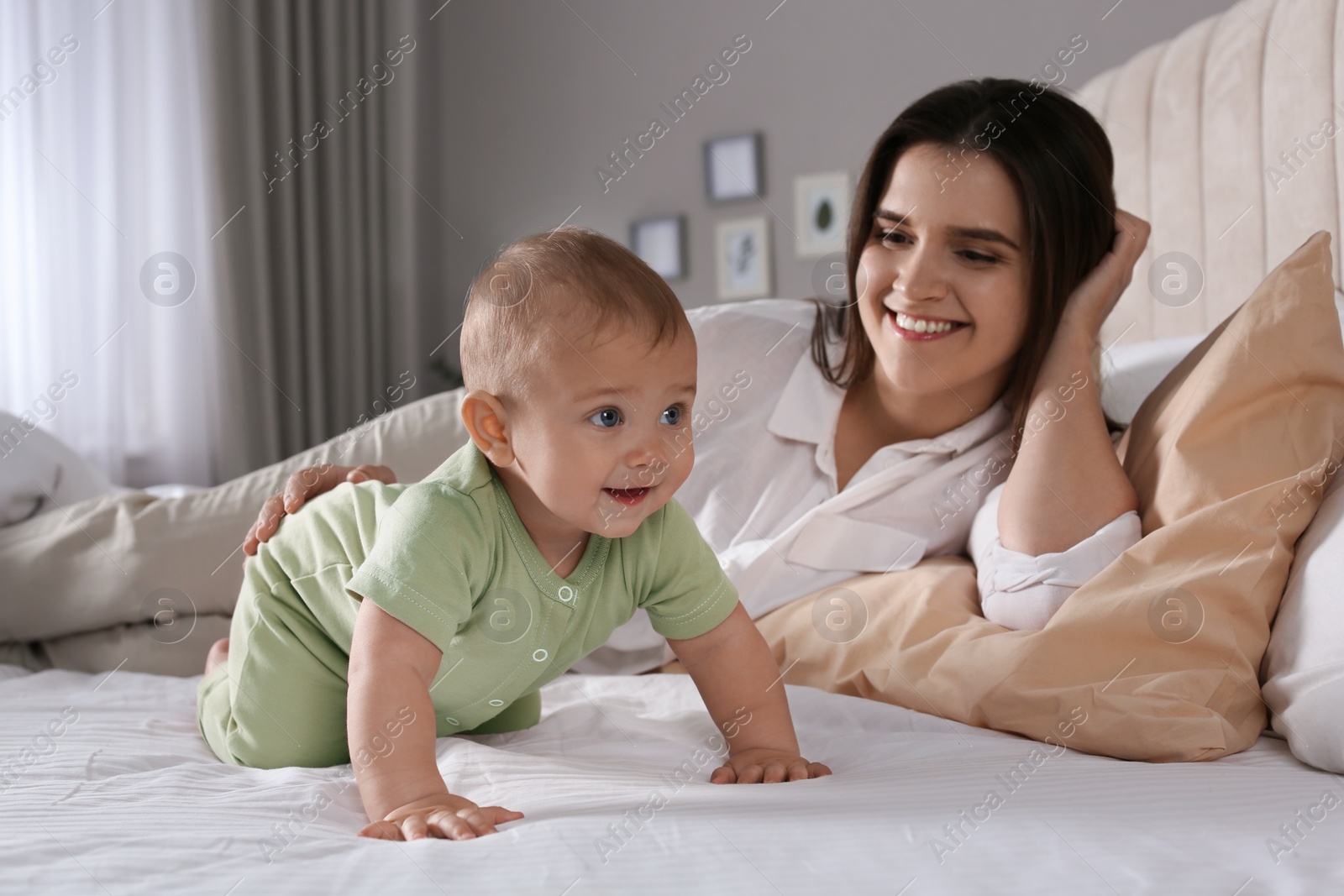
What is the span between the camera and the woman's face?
1444 millimetres

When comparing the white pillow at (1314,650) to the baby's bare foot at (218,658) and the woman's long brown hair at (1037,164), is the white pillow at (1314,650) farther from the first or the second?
the baby's bare foot at (218,658)

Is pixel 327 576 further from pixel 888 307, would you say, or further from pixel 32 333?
pixel 32 333

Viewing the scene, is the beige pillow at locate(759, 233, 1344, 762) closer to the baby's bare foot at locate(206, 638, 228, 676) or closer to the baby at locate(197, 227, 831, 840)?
the baby at locate(197, 227, 831, 840)

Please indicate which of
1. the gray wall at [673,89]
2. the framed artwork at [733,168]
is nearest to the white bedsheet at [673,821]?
the gray wall at [673,89]

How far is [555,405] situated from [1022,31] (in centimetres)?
257

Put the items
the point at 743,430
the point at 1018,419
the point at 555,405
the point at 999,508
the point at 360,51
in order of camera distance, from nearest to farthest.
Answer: the point at 555,405, the point at 999,508, the point at 1018,419, the point at 743,430, the point at 360,51

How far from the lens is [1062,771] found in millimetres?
920

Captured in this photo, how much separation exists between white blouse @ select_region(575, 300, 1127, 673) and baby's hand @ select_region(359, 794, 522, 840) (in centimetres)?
64

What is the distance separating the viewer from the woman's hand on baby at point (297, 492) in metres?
1.17

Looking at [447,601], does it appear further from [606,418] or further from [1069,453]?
[1069,453]

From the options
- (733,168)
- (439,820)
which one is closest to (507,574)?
(439,820)

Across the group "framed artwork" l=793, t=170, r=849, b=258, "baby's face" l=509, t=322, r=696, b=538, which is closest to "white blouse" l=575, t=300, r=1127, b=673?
"baby's face" l=509, t=322, r=696, b=538

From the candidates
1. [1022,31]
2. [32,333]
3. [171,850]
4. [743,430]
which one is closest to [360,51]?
[32,333]

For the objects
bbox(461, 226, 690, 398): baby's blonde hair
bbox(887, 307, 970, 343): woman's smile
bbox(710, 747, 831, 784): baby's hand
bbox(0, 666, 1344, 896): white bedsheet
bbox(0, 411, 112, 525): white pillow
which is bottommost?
bbox(710, 747, 831, 784): baby's hand
